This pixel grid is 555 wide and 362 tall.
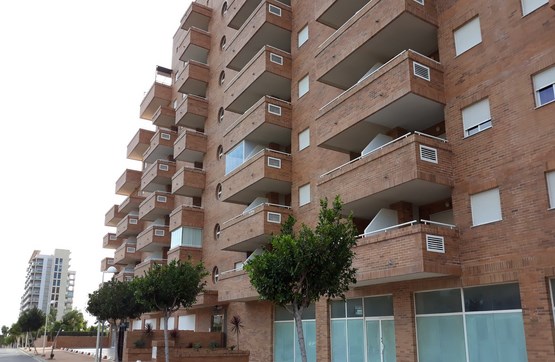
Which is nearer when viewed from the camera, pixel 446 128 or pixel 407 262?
pixel 407 262

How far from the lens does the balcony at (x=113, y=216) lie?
2264 inches

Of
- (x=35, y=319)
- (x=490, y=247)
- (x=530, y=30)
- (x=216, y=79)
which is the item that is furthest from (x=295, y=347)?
(x=35, y=319)

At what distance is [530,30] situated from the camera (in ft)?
49.9

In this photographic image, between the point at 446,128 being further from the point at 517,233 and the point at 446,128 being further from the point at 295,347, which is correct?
the point at 295,347

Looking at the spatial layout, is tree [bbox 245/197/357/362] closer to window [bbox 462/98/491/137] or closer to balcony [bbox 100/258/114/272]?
window [bbox 462/98/491/137]

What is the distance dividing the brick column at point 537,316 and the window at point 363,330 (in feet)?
18.2

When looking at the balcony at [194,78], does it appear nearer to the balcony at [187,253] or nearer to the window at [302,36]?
the balcony at [187,253]

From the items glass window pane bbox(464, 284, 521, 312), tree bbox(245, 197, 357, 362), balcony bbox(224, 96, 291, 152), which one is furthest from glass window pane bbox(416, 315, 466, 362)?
balcony bbox(224, 96, 291, 152)

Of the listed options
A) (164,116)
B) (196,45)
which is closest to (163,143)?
(164,116)

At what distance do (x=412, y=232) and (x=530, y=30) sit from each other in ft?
22.0

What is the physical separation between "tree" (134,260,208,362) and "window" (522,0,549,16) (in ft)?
55.1

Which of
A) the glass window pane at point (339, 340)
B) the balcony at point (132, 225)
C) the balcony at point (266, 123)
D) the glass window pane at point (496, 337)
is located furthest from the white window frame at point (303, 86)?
the balcony at point (132, 225)

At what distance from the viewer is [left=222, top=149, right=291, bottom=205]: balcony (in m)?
26.3

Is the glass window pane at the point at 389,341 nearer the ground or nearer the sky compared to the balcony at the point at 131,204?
nearer the ground
